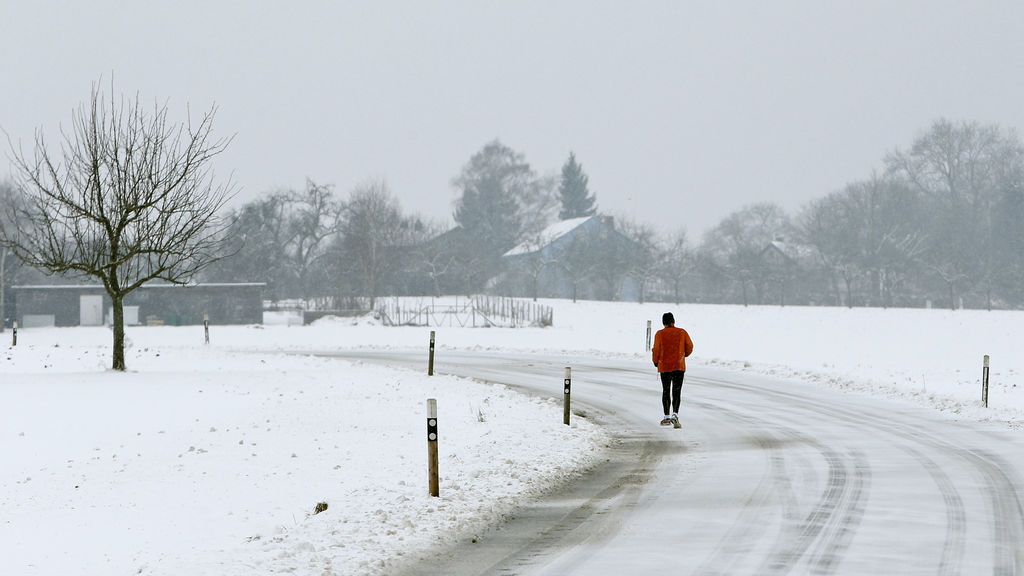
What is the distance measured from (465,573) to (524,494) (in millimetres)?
3417

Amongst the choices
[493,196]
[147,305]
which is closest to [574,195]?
[493,196]

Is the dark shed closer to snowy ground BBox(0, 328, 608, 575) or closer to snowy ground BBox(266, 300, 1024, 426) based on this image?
snowy ground BBox(266, 300, 1024, 426)

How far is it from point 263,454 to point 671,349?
22.4 ft

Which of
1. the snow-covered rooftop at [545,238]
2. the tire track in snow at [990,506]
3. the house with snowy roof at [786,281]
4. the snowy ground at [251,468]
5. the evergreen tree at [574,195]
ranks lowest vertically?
the snowy ground at [251,468]

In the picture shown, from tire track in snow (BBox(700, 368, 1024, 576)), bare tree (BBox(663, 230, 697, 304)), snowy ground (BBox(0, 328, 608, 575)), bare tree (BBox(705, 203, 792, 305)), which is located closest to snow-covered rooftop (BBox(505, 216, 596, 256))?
bare tree (BBox(663, 230, 697, 304))

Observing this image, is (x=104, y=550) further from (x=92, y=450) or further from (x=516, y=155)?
(x=516, y=155)

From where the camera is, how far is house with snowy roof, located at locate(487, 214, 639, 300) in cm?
8450

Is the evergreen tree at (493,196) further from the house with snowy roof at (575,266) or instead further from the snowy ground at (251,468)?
the snowy ground at (251,468)

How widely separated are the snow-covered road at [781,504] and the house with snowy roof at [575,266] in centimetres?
6215

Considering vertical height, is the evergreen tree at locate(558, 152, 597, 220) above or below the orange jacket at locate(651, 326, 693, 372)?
above

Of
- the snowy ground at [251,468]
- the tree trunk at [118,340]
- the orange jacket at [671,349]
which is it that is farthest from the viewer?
the tree trunk at [118,340]

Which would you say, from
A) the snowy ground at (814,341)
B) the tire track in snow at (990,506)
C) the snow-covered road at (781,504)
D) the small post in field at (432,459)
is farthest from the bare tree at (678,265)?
the small post in field at (432,459)

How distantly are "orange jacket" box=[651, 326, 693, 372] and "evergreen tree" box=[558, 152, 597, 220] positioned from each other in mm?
107571

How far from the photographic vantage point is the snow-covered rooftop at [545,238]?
305 ft
